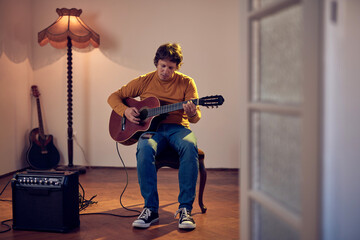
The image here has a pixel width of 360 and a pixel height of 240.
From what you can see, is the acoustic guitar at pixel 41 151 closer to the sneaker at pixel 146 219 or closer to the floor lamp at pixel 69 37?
the floor lamp at pixel 69 37

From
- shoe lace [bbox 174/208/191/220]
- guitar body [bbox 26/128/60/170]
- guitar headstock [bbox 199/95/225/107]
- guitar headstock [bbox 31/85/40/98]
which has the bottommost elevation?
shoe lace [bbox 174/208/191/220]

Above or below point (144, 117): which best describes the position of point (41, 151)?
below

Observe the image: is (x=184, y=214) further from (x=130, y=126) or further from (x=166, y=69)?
(x=166, y=69)

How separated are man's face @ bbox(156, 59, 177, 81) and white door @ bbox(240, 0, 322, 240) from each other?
1.24 m

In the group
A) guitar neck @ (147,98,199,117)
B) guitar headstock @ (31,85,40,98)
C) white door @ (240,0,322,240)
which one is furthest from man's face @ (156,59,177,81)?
guitar headstock @ (31,85,40,98)

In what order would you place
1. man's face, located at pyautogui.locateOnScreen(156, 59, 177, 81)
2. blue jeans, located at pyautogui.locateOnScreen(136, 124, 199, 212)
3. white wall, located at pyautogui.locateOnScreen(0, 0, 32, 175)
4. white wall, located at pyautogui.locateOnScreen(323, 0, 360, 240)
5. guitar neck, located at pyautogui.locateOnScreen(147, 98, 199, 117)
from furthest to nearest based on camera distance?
white wall, located at pyautogui.locateOnScreen(0, 0, 32, 175), man's face, located at pyautogui.locateOnScreen(156, 59, 177, 81), guitar neck, located at pyautogui.locateOnScreen(147, 98, 199, 117), blue jeans, located at pyautogui.locateOnScreen(136, 124, 199, 212), white wall, located at pyautogui.locateOnScreen(323, 0, 360, 240)

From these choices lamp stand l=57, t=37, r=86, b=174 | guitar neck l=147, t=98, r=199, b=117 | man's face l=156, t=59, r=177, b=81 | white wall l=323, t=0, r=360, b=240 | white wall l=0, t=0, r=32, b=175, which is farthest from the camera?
lamp stand l=57, t=37, r=86, b=174

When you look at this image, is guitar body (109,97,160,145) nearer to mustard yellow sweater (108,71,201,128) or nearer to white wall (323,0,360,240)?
mustard yellow sweater (108,71,201,128)

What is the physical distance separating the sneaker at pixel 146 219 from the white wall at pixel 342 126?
135cm

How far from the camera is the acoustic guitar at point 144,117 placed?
2.56 m

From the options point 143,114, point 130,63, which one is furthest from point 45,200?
point 130,63

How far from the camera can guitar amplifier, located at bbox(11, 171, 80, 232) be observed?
2.23 metres

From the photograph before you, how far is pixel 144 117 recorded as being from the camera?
2748 mm

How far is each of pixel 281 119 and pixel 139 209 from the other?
1735 millimetres
